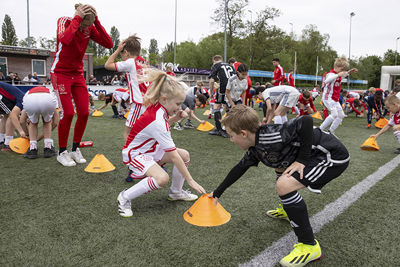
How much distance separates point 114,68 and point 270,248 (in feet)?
9.73

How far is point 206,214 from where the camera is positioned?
2602mm

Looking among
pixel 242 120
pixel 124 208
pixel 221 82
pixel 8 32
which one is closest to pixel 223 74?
pixel 221 82

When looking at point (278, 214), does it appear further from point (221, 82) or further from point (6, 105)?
point (221, 82)

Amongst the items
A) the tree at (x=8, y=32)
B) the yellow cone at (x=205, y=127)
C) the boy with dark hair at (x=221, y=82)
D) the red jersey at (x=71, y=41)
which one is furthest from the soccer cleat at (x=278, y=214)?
the tree at (x=8, y=32)

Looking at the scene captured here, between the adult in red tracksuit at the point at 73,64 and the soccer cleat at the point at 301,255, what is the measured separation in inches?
140

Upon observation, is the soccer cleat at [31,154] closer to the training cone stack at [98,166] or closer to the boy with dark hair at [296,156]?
the training cone stack at [98,166]

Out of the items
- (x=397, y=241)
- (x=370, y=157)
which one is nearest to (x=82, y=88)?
(x=397, y=241)

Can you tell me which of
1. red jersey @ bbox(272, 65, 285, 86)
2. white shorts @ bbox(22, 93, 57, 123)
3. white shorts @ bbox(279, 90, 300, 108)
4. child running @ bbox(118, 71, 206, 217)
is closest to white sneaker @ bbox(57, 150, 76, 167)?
white shorts @ bbox(22, 93, 57, 123)

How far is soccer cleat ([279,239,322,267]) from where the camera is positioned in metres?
2.01

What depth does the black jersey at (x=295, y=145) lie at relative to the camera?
2055mm

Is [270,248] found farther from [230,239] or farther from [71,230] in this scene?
[71,230]

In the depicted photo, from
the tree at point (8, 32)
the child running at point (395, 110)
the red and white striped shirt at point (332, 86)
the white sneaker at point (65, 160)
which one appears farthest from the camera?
the tree at point (8, 32)

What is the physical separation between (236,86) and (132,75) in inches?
154

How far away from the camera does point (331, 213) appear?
2.90 meters
